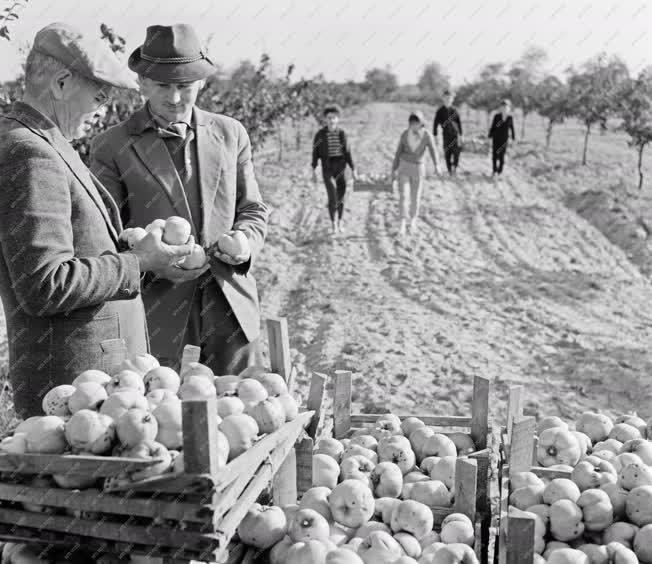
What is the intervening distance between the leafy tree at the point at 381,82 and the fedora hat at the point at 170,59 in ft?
219

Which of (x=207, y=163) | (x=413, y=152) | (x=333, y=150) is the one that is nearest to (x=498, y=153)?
(x=413, y=152)

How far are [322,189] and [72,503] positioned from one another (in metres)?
14.3

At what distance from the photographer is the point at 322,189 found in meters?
15.7

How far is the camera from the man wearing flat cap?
2.03 metres

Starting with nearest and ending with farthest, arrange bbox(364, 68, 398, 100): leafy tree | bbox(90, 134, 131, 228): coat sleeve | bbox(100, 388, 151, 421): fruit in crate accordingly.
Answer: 1. bbox(100, 388, 151, 421): fruit in crate
2. bbox(90, 134, 131, 228): coat sleeve
3. bbox(364, 68, 398, 100): leafy tree

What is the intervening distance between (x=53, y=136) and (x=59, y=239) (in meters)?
0.33

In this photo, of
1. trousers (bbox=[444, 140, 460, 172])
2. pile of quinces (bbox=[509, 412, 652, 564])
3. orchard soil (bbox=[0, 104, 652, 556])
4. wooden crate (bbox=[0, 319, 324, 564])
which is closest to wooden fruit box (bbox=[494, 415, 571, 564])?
pile of quinces (bbox=[509, 412, 652, 564])

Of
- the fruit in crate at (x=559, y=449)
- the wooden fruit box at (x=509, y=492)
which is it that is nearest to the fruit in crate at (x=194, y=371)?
the wooden fruit box at (x=509, y=492)

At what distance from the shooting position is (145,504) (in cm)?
156

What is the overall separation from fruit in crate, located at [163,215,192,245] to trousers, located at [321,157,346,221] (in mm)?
7848

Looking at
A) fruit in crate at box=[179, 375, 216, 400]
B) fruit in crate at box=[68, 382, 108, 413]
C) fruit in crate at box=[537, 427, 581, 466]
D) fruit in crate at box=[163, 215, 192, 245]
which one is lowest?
fruit in crate at box=[537, 427, 581, 466]

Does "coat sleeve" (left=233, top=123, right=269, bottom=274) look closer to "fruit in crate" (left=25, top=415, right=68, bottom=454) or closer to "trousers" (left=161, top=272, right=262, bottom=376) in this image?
"trousers" (left=161, top=272, right=262, bottom=376)

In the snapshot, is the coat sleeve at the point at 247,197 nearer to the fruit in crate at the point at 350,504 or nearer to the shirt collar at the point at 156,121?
the shirt collar at the point at 156,121

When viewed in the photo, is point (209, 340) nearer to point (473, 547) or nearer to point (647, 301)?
point (473, 547)
